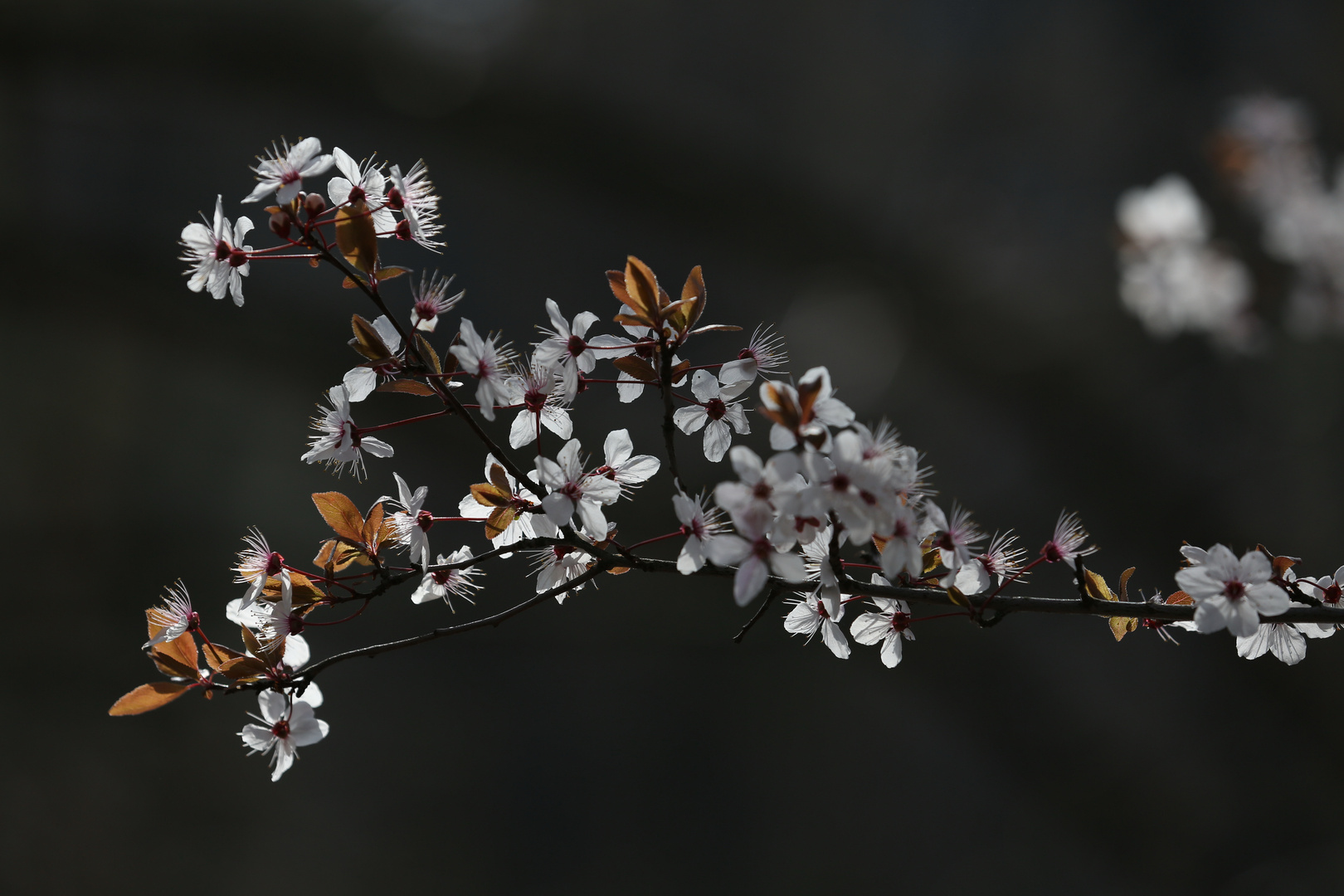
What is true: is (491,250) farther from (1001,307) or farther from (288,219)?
(288,219)

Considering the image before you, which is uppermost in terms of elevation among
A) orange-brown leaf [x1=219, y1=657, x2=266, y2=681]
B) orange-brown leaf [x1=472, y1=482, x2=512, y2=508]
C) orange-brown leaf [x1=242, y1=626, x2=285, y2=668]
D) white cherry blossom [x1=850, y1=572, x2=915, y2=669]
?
orange-brown leaf [x1=472, y1=482, x2=512, y2=508]

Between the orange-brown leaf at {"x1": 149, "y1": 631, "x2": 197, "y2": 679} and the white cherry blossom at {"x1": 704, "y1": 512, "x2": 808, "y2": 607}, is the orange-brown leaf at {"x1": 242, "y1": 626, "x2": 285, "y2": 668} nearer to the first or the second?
the orange-brown leaf at {"x1": 149, "y1": 631, "x2": 197, "y2": 679}

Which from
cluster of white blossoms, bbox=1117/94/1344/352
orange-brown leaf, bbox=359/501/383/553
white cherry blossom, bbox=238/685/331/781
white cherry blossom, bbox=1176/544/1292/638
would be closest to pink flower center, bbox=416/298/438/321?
orange-brown leaf, bbox=359/501/383/553

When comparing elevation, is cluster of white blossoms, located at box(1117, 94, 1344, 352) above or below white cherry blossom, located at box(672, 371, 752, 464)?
above

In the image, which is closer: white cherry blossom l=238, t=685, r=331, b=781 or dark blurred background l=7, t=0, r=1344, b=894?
white cherry blossom l=238, t=685, r=331, b=781

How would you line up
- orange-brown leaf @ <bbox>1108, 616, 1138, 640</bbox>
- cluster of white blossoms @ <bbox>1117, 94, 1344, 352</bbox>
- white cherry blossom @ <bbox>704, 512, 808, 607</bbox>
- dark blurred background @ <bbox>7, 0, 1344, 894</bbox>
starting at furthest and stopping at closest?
dark blurred background @ <bbox>7, 0, 1344, 894</bbox> → cluster of white blossoms @ <bbox>1117, 94, 1344, 352</bbox> → orange-brown leaf @ <bbox>1108, 616, 1138, 640</bbox> → white cherry blossom @ <bbox>704, 512, 808, 607</bbox>

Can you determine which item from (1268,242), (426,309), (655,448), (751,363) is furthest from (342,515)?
(1268,242)

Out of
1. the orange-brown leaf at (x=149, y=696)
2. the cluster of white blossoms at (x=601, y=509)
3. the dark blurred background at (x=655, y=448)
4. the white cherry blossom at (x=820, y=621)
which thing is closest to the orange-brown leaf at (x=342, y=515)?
the cluster of white blossoms at (x=601, y=509)
